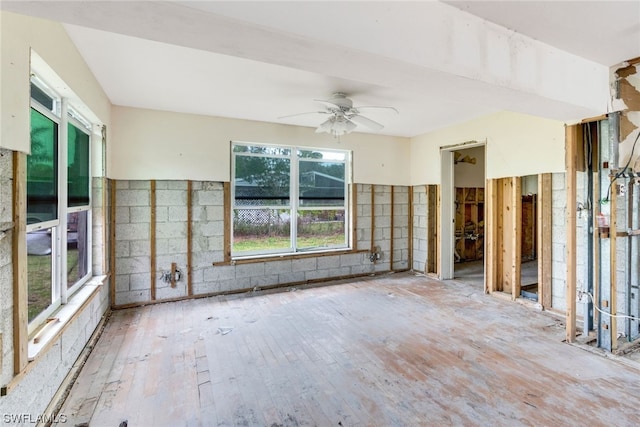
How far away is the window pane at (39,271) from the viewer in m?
2.25

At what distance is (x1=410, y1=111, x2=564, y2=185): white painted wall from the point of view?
3801 millimetres

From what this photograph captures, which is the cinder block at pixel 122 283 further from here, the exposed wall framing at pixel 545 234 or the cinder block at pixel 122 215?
the exposed wall framing at pixel 545 234

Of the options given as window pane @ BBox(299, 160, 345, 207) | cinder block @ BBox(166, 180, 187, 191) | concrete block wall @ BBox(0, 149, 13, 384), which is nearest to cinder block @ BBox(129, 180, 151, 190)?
cinder block @ BBox(166, 180, 187, 191)

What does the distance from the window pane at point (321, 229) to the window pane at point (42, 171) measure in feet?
11.2

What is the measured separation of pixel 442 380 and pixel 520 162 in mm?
3206

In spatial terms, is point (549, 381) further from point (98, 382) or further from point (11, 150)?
point (11, 150)

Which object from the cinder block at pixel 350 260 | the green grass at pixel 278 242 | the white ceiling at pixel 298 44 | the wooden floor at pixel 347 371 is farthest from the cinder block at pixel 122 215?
the cinder block at pixel 350 260

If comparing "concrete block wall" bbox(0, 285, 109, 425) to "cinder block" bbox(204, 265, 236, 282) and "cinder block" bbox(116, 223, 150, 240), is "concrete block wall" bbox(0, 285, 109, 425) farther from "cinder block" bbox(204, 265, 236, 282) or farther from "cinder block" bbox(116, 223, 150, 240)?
"cinder block" bbox(204, 265, 236, 282)

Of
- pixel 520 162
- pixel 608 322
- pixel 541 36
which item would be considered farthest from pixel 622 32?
pixel 608 322

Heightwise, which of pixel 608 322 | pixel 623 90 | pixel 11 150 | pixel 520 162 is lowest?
pixel 608 322

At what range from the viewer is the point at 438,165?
219 inches

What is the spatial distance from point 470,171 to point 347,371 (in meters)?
6.11

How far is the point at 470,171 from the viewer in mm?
7176

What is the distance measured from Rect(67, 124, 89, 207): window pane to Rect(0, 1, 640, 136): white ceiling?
2.17 feet
